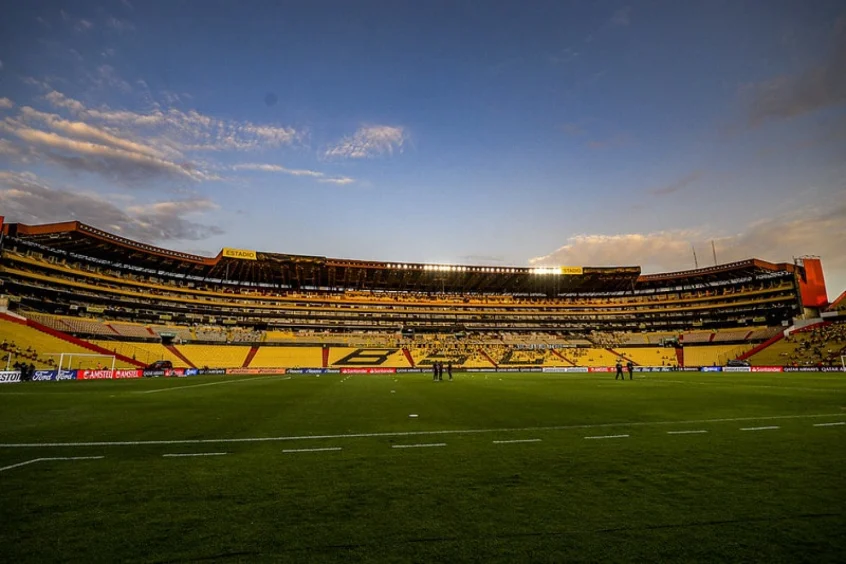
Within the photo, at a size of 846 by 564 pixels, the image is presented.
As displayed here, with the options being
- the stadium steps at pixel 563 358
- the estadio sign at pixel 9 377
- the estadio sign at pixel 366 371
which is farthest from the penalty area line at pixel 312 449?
the stadium steps at pixel 563 358

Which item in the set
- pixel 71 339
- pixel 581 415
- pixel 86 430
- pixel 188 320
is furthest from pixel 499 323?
pixel 86 430

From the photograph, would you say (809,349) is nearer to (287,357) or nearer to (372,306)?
(372,306)

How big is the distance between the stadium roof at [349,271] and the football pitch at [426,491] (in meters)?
52.7

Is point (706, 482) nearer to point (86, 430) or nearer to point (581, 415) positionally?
point (581, 415)

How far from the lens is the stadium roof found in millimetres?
51344

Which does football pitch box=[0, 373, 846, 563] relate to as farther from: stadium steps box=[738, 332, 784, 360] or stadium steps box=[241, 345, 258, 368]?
stadium steps box=[738, 332, 784, 360]

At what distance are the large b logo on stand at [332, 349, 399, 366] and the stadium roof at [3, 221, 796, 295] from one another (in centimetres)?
1350

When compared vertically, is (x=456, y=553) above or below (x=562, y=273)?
below

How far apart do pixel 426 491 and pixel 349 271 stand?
66.0 meters

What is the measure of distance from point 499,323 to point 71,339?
65412mm

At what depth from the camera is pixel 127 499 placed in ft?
15.5

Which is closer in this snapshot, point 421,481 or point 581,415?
point 421,481

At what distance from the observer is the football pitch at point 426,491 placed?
11.0 feet

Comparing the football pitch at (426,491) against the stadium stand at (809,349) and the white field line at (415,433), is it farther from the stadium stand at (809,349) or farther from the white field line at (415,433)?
the stadium stand at (809,349)
